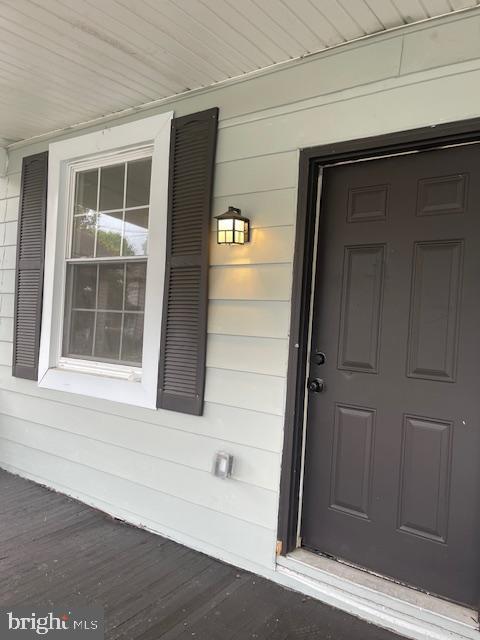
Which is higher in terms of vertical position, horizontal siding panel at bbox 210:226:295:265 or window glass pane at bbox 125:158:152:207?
window glass pane at bbox 125:158:152:207

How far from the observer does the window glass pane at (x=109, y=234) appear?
3150mm

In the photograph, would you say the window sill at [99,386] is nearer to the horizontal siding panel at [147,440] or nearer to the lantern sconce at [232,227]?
the horizontal siding panel at [147,440]

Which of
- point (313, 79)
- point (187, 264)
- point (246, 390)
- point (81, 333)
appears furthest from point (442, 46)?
point (81, 333)

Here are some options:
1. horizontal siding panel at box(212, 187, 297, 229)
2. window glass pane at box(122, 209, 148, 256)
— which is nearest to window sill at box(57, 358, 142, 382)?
window glass pane at box(122, 209, 148, 256)

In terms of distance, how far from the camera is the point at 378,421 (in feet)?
7.07

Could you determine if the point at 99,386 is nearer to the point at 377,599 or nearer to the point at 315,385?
the point at 315,385

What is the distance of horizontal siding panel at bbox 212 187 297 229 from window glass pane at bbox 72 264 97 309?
1.25 meters

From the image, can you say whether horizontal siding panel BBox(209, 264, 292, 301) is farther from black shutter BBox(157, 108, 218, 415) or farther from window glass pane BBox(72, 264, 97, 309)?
window glass pane BBox(72, 264, 97, 309)

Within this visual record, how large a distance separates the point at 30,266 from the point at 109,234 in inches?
30.7

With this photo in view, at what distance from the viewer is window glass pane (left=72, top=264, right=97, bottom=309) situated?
10.8 ft

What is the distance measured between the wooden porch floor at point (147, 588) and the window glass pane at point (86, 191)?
212 cm

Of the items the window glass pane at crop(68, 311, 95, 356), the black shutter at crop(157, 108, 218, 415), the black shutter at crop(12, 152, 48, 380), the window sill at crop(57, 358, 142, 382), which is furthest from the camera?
the black shutter at crop(12, 152, 48, 380)

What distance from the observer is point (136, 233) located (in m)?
3.04

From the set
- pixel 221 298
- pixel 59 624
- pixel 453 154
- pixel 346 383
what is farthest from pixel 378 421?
pixel 59 624
